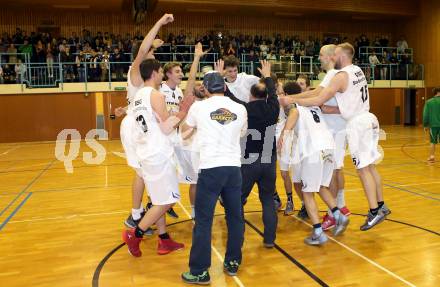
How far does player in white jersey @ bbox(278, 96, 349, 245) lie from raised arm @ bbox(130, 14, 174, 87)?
1.94 metres

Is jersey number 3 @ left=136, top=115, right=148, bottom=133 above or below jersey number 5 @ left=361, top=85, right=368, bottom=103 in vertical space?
below

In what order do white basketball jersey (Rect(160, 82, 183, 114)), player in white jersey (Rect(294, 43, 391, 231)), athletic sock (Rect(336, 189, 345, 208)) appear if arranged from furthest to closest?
white basketball jersey (Rect(160, 82, 183, 114))
athletic sock (Rect(336, 189, 345, 208))
player in white jersey (Rect(294, 43, 391, 231))

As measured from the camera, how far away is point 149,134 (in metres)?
4.77

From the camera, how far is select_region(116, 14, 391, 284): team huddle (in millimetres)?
4207

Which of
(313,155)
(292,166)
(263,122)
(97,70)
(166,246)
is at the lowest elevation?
(166,246)

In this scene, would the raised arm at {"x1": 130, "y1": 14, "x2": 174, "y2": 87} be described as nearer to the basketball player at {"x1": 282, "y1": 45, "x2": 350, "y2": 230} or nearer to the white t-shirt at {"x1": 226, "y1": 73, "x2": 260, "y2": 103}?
the white t-shirt at {"x1": 226, "y1": 73, "x2": 260, "y2": 103}

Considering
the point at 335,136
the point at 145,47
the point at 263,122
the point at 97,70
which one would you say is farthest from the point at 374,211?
the point at 97,70

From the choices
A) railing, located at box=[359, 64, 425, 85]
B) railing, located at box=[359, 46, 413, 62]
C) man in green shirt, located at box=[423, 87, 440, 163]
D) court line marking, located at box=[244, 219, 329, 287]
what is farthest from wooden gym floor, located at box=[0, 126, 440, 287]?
railing, located at box=[359, 46, 413, 62]

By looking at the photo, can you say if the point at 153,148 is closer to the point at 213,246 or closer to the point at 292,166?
the point at 213,246

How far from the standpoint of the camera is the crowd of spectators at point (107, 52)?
68.1ft

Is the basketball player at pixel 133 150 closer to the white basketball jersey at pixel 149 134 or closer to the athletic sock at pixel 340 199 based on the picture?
the white basketball jersey at pixel 149 134

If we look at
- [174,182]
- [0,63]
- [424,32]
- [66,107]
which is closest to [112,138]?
[66,107]

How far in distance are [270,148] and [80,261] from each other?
2.59 m

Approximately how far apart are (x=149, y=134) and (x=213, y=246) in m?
1.69
